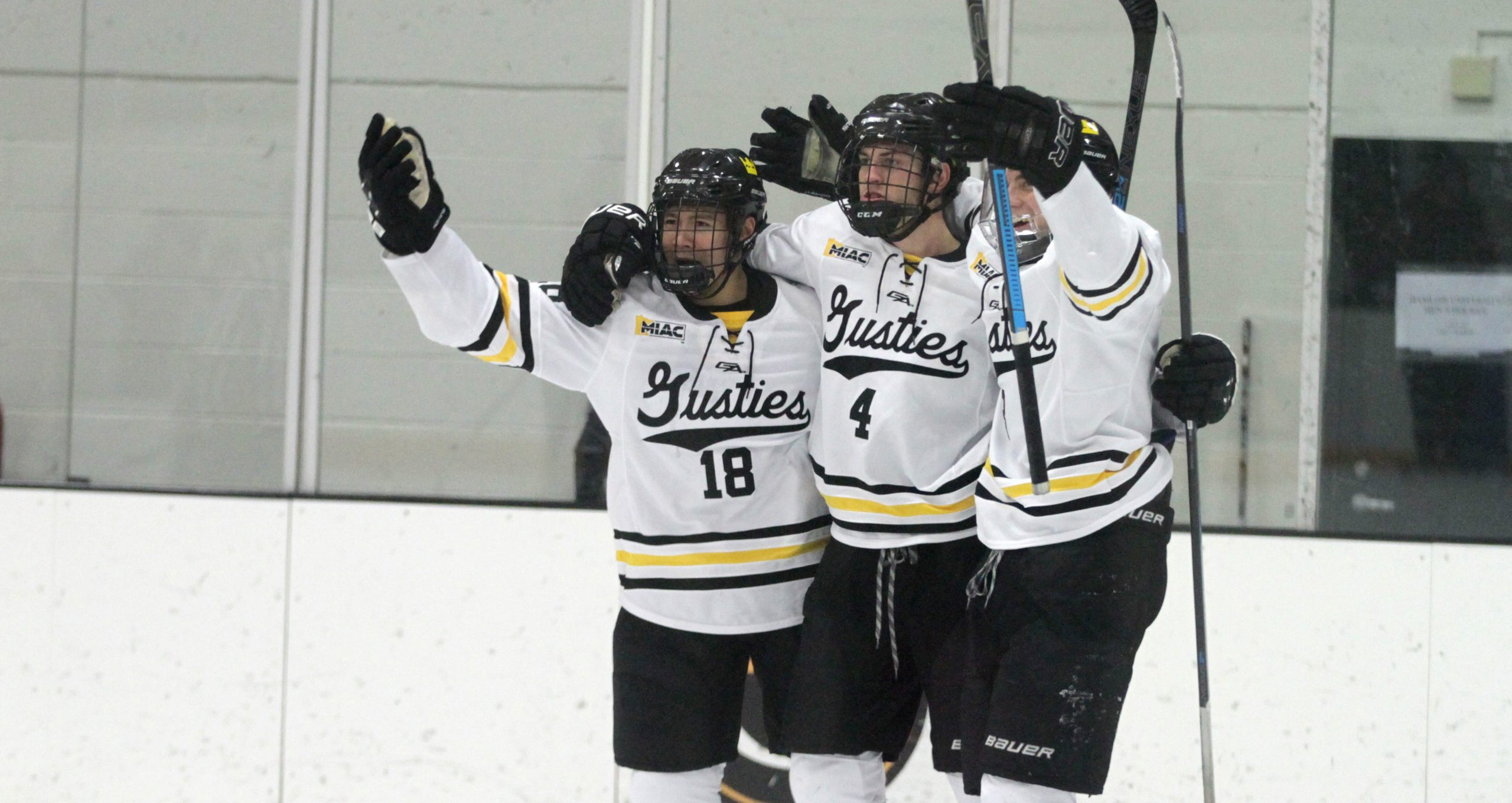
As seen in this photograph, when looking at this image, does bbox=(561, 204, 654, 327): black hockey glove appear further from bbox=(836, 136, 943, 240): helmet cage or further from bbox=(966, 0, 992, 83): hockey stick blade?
bbox=(966, 0, 992, 83): hockey stick blade

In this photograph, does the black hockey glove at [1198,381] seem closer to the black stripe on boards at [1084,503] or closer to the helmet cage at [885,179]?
the black stripe on boards at [1084,503]

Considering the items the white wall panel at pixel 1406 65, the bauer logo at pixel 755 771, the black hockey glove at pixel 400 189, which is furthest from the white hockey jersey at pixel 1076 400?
the white wall panel at pixel 1406 65

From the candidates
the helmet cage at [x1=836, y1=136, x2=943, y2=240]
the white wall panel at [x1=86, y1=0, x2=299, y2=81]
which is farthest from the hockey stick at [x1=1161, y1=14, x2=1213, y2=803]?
the white wall panel at [x1=86, y1=0, x2=299, y2=81]

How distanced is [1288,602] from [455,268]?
6.38 ft

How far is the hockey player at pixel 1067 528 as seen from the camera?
6.14ft

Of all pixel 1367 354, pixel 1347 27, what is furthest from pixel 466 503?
pixel 1347 27

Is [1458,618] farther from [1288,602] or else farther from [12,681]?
[12,681]

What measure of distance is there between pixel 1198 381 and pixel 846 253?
583mm

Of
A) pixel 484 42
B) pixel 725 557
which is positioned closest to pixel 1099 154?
pixel 725 557

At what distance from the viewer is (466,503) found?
3.15 metres

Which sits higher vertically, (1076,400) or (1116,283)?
(1116,283)

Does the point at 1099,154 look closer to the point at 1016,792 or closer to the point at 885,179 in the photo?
the point at 885,179

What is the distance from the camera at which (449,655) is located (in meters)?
3.12

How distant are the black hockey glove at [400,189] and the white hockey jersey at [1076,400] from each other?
80cm
